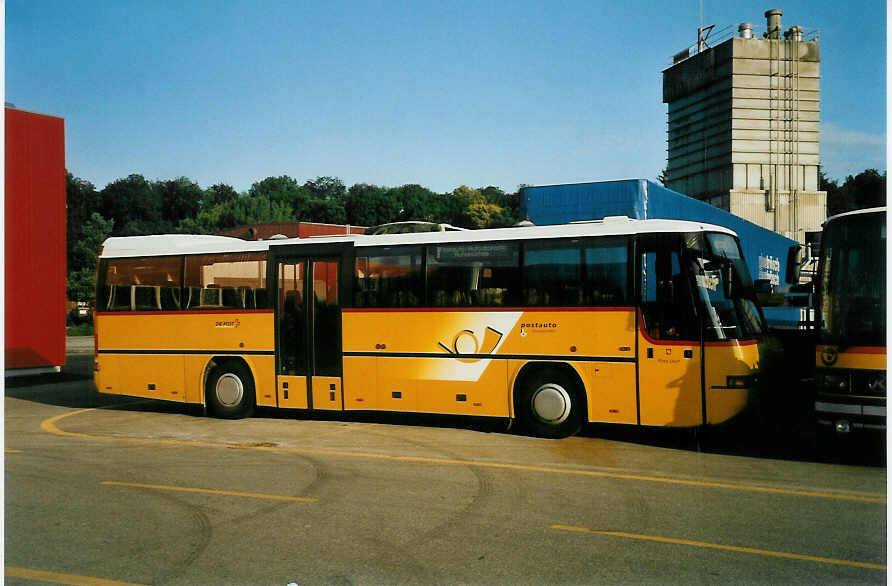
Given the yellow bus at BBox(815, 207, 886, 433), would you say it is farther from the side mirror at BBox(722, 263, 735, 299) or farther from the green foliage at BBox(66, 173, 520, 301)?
the green foliage at BBox(66, 173, 520, 301)

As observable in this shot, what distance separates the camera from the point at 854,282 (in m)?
8.55

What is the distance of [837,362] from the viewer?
8398 millimetres

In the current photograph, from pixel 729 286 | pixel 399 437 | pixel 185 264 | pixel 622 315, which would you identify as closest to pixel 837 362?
pixel 729 286

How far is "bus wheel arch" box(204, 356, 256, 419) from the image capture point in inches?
535

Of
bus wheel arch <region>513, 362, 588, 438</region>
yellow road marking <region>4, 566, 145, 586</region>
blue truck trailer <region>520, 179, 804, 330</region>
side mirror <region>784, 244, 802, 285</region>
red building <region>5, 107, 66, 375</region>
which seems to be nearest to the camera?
yellow road marking <region>4, 566, 145, 586</region>

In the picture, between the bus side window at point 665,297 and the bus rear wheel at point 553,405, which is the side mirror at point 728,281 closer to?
the bus side window at point 665,297

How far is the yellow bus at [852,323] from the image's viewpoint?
323 inches

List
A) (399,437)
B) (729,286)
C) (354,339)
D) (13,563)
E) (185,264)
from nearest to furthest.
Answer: (13,563)
(729,286)
(399,437)
(354,339)
(185,264)

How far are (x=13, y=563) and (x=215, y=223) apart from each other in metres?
58.6

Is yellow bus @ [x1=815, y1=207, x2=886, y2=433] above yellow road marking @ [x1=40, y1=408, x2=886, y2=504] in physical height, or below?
above

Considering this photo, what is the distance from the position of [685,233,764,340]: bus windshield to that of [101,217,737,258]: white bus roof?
271 mm

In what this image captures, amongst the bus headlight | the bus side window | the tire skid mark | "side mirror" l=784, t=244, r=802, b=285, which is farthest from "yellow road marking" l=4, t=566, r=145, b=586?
"side mirror" l=784, t=244, r=802, b=285

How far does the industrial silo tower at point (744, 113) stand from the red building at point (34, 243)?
15.4 meters

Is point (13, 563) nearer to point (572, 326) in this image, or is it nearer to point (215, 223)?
point (572, 326)
